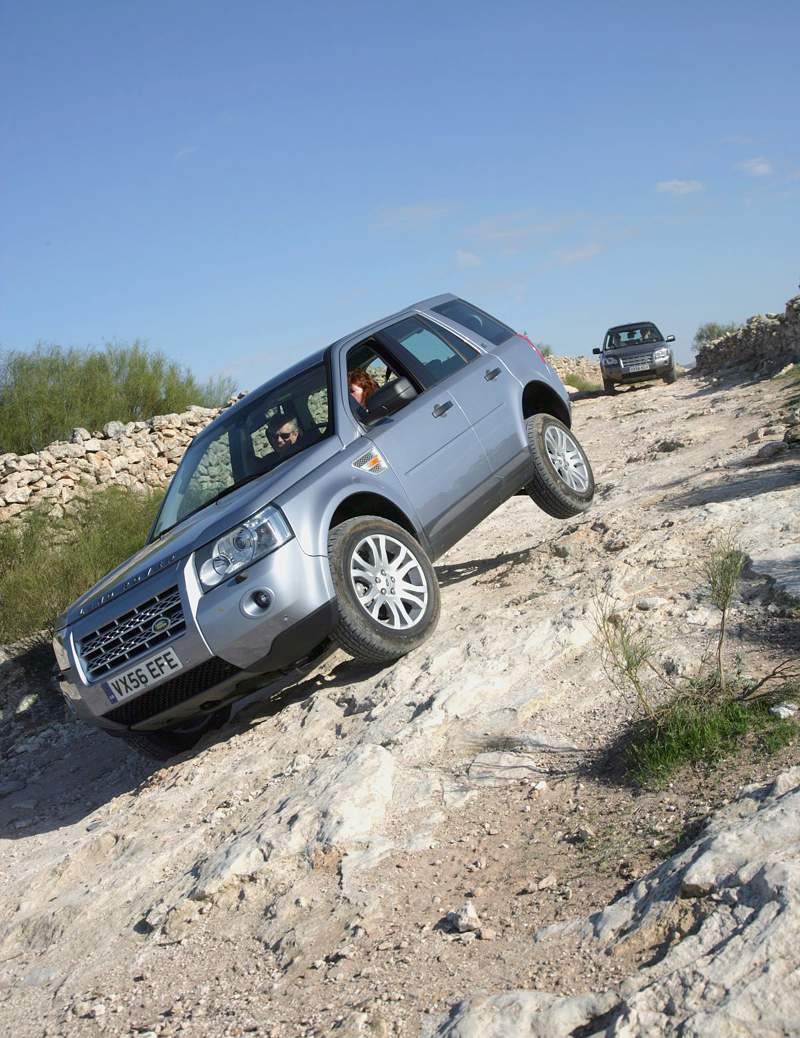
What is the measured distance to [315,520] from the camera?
568 centimetres

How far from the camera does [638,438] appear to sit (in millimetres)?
13977

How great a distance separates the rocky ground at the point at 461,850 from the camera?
9.80 feet

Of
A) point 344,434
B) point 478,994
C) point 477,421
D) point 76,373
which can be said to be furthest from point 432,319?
point 76,373

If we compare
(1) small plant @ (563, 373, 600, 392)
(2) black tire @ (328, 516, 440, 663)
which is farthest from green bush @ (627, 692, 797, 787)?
(1) small plant @ (563, 373, 600, 392)

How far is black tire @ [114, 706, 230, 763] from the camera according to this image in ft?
20.7

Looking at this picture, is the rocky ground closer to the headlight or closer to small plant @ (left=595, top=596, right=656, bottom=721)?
small plant @ (left=595, top=596, right=656, bottom=721)

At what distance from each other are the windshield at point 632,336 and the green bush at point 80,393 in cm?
990

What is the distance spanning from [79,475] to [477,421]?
9681 mm

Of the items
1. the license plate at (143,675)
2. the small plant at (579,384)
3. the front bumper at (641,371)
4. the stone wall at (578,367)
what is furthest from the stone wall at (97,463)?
the stone wall at (578,367)

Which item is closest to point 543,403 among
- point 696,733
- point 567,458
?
point 567,458

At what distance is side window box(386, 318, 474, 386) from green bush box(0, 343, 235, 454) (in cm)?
1212

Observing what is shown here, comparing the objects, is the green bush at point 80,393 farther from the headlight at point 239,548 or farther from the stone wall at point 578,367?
the stone wall at point 578,367

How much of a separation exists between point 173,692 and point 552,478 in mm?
3118

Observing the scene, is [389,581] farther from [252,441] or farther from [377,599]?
[252,441]
